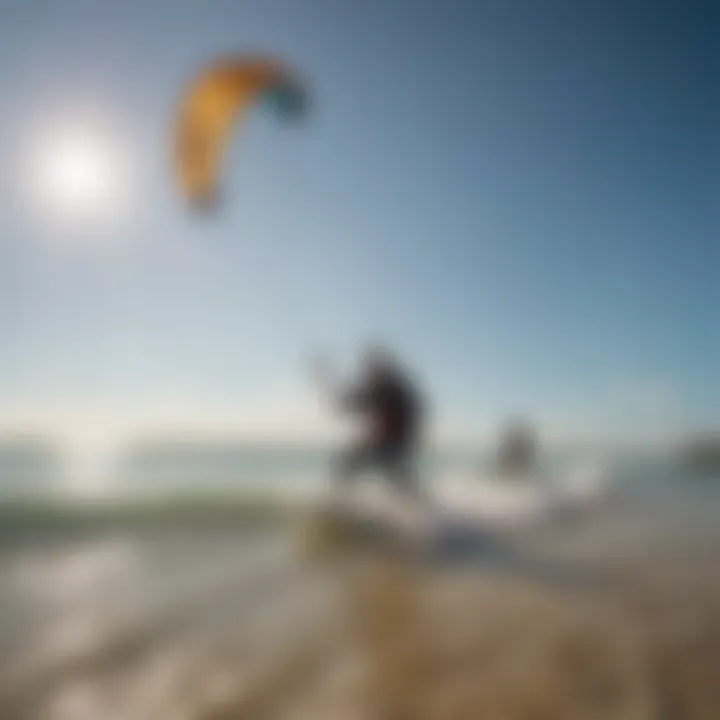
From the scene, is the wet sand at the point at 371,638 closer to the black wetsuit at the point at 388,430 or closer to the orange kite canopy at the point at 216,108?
the black wetsuit at the point at 388,430

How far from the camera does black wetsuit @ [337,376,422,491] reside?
9672 mm

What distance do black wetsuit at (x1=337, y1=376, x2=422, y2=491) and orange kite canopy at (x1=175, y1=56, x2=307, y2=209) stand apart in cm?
346

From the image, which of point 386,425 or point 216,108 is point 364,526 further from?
point 216,108

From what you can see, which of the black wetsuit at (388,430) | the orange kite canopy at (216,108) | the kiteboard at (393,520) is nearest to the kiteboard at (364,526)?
the kiteboard at (393,520)

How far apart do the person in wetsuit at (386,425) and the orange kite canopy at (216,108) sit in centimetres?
330

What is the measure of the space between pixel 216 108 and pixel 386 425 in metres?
4.64

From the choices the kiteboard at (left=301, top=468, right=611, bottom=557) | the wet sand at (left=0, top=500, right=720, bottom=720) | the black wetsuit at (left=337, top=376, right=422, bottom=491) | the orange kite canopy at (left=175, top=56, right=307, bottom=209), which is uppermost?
the orange kite canopy at (left=175, top=56, right=307, bottom=209)

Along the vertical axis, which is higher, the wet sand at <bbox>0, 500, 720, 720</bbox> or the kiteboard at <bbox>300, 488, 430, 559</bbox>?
the kiteboard at <bbox>300, 488, 430, 559</bbox>

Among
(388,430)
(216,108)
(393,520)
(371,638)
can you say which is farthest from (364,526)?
(216,108)

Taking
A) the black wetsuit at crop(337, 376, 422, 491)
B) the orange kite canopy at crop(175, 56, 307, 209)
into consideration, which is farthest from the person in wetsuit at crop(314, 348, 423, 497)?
the orange kite canopy at crop(175, 56, 307, 209)

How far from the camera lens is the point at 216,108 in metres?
7.73

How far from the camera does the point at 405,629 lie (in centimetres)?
559

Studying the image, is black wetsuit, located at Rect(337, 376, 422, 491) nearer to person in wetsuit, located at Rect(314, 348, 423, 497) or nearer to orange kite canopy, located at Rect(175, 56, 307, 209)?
person in wetsuit, located at Rect(314, 348, 423, 497)

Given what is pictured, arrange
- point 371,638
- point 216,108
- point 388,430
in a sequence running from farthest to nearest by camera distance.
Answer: point 388,430 → point 216,108 → point 371,638
